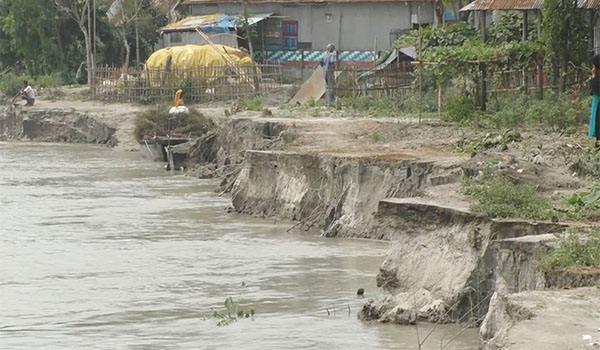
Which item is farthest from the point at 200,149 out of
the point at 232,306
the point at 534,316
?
the point at 534,316

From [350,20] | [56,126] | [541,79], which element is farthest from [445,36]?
[56,126]

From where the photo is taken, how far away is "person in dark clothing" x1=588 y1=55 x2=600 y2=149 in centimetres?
1597

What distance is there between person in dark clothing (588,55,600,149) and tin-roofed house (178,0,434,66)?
22031 millimetres

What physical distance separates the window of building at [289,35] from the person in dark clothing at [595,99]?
2541 cm

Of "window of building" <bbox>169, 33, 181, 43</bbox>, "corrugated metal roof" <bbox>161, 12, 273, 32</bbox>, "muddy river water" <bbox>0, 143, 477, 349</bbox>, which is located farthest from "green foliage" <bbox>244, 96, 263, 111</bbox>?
"window of building" <bbox>169, 33, 181, 43</bbox>

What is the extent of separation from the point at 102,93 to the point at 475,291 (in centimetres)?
2833

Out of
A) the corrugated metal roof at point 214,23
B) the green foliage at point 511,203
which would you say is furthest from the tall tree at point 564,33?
the corrugated metal roof at point 214,23

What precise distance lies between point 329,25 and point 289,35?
1.53 metres

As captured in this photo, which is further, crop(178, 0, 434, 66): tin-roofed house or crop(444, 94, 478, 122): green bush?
crop(178, 0, 434, 66): tin-roofed house

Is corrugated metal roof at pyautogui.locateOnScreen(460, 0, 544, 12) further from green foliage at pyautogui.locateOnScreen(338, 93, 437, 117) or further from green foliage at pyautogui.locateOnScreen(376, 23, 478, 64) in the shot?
green foliage at pyautogui.locateOnScreen(376, 23, 478, 64)

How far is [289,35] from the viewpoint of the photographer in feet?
137

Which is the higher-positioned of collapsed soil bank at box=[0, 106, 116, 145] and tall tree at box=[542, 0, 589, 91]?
tall tree at box=[542, 0, 589, 91]

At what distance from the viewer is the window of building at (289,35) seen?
1644 inches

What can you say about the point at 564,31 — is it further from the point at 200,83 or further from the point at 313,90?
the point at 200,83
